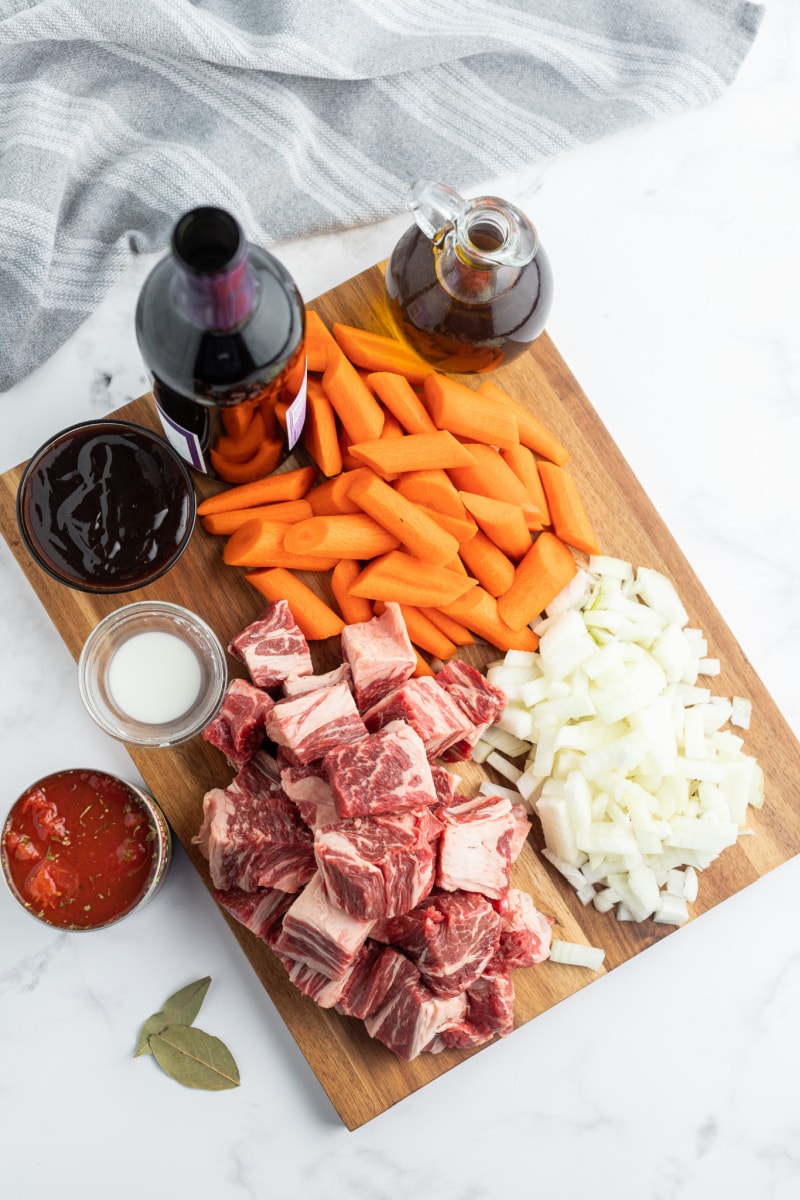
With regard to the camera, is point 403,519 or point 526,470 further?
point 526,470

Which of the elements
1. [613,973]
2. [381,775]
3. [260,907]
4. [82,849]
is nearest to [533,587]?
[381,775]

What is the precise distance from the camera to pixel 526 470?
7.67ft

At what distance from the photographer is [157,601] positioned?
223 centimetres

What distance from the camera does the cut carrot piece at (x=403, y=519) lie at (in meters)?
2.20

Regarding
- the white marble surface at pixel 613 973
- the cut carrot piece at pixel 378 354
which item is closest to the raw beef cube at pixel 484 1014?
the white marble surface at pixel 613 973

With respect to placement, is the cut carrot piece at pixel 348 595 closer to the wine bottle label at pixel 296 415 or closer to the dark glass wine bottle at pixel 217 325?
→ the wine bottle label at pixel 296 415

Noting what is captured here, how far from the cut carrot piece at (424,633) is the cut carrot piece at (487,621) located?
56mm

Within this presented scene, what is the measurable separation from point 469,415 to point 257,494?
1.72ft

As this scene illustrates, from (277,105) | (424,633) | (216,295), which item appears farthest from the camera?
(277,105)

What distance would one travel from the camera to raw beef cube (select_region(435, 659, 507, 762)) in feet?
7.29

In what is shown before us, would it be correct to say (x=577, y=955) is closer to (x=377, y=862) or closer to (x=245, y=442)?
(x=377, y=862)

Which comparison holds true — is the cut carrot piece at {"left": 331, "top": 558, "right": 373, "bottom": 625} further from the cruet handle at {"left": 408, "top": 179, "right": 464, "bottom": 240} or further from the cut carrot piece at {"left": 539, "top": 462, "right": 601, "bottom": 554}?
the cruet handle at {"left": 408, "top": 179, "right": 464, "bottom": 240}

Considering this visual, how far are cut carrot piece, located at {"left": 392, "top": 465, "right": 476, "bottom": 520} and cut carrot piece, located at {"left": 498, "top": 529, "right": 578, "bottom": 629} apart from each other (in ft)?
0.69

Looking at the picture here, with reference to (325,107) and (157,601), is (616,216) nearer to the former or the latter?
(325,107)
